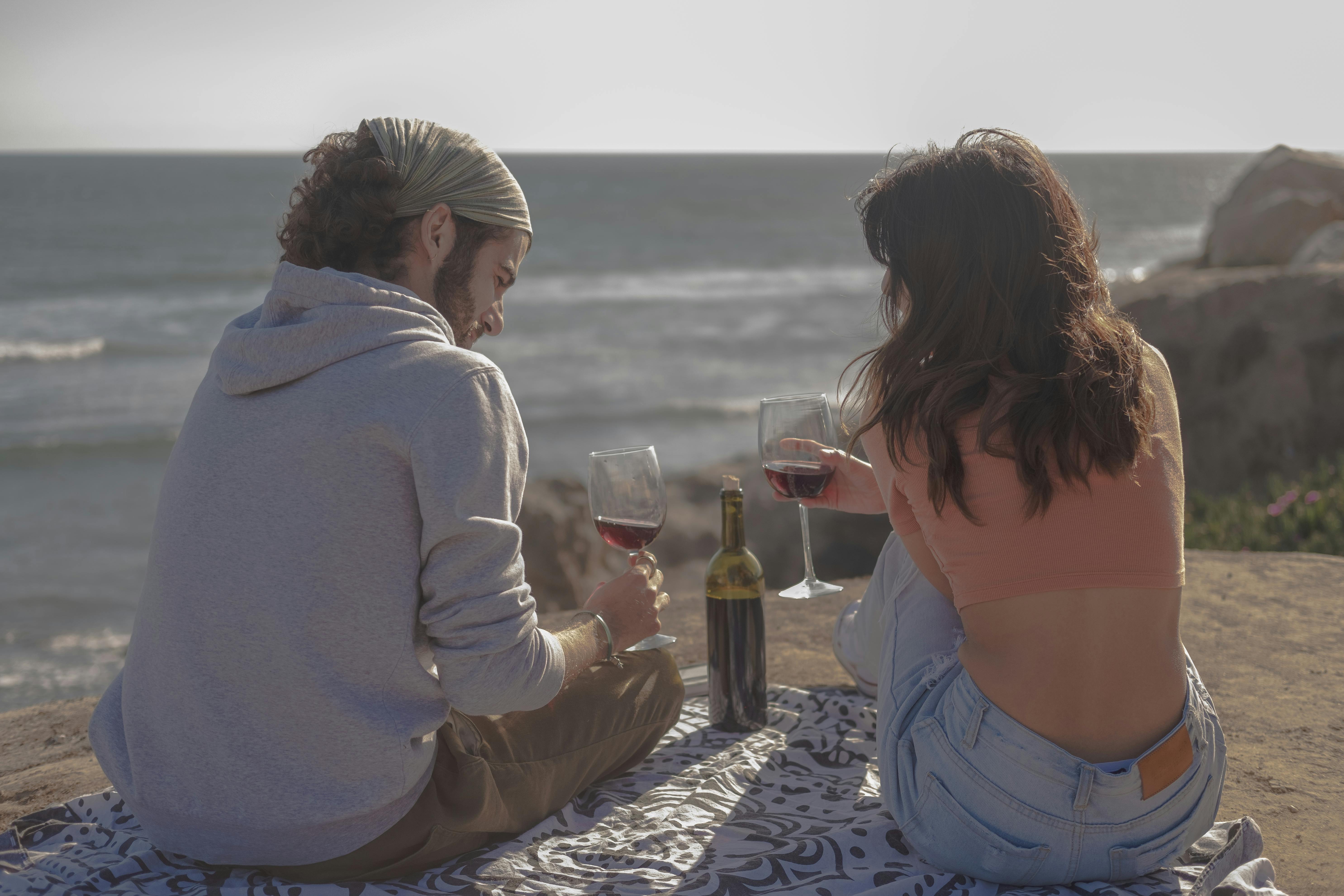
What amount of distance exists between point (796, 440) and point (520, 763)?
1032 millimetres

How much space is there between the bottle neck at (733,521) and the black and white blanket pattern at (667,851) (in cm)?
59

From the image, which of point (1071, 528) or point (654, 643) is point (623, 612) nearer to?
point (654, 643)

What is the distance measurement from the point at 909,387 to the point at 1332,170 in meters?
14.6

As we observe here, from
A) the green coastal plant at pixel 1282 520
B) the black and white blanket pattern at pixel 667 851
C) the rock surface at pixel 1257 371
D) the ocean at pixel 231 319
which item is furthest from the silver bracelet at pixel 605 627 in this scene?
Answer: the rock surface at pixel 1257 371

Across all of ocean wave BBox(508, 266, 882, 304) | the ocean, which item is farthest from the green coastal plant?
ocean wave BBox(508, 266, 882, 304)

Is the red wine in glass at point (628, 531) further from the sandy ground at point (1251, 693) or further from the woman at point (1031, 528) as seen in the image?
the sandy ground at point (1251, 693)

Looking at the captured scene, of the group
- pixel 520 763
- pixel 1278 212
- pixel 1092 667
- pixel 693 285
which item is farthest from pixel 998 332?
pixel 693 285

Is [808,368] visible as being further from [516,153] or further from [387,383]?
[516,153]

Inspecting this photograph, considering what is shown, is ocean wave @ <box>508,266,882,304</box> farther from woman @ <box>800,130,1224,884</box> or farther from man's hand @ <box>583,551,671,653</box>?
woman @ <box>800,130,1224,884</box>

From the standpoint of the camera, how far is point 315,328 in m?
1.82

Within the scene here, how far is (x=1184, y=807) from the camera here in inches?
76.7

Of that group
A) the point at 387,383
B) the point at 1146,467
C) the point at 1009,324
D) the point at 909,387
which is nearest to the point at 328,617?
the point at 387,383

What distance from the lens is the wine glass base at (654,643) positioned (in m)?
2.66

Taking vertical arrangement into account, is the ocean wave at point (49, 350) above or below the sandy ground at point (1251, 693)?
above
